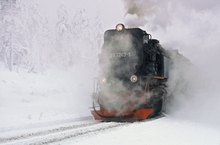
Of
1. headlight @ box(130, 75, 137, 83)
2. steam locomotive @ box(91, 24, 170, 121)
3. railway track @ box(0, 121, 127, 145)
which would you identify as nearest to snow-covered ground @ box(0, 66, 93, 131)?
steam locomotive @ box(91, 24, 170, 121)

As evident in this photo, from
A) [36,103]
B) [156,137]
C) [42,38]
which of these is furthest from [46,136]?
[42,38]

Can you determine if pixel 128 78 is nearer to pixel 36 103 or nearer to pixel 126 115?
pixel 126 115

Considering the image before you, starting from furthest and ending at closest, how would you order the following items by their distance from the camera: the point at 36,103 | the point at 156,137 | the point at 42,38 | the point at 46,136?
1. the point at 42,38
2. the point at 36,103
3. the point at 46,136
4. the point at 156,137

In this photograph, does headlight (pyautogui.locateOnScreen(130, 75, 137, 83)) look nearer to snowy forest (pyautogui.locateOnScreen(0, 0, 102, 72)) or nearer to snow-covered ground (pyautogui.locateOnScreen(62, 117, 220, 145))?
snow-covered ground (pyautogui.locateOnScreen(62, 117, 220, 145))

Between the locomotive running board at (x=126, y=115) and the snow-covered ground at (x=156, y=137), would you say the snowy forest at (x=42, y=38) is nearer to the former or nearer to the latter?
the locomotive running board at (x=126, y=115)

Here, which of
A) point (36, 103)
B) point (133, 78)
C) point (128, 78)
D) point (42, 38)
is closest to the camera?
point (133, 78)

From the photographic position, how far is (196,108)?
16344mm

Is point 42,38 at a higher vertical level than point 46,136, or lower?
higher

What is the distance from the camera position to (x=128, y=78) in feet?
43.3

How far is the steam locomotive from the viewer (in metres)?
12.6

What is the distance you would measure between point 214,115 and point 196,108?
2145mm

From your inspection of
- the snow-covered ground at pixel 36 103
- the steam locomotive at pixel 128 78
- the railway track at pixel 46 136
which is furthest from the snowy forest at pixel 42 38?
the railway track at pixel 46 136

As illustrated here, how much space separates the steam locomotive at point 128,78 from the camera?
12594 millimetres

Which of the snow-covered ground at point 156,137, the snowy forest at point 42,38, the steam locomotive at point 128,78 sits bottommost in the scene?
the snow-covered ground at point 156,137
